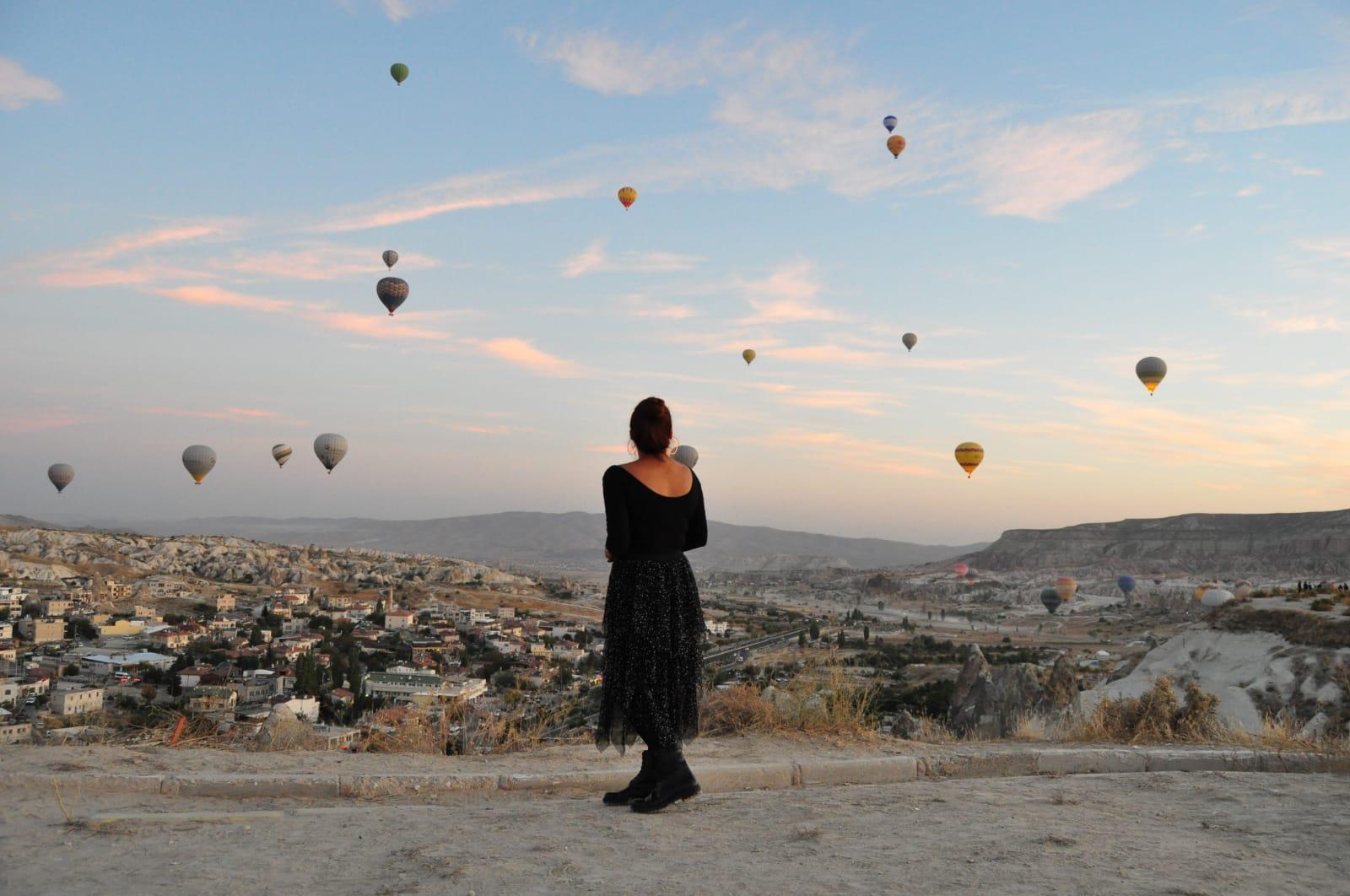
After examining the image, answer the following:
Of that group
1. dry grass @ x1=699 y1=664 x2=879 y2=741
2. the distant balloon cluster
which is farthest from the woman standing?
the distant balloon cluster

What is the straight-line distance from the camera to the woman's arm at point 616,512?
16.3 feet

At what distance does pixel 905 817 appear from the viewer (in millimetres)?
4949

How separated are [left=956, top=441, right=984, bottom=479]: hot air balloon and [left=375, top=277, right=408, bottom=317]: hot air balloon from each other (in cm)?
2883

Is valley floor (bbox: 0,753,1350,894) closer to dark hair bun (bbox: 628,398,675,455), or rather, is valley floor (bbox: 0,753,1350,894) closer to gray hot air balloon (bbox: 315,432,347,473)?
dark hair bun (bbox: 628,398,675,455)

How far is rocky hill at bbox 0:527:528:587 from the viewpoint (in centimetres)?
5675

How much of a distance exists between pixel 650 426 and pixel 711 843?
7.48 ft

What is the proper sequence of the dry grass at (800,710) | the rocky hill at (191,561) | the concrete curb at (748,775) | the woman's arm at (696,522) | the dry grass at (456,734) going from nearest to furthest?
the woman's arm at (696,522), the concrete curb at (748,775), the dry grass at (456,734), the dry grass at (800,710), the rocky hill at (191,561)

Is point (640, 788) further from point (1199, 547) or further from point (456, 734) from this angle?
point (1199, 547)

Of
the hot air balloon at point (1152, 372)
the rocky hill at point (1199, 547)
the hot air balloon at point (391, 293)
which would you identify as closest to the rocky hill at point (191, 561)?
the hot air balloon at point (391, 293)

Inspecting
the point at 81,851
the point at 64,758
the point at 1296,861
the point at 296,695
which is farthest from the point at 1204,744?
the point at 296,695

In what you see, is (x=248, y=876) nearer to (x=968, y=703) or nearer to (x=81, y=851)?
(x=81, y=851)

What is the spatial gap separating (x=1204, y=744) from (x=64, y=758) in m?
8.80

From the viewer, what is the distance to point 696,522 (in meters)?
5.39

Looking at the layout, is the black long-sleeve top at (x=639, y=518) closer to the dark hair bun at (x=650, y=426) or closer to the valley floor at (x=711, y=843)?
the dark hair bun at (x=650, y=426)
